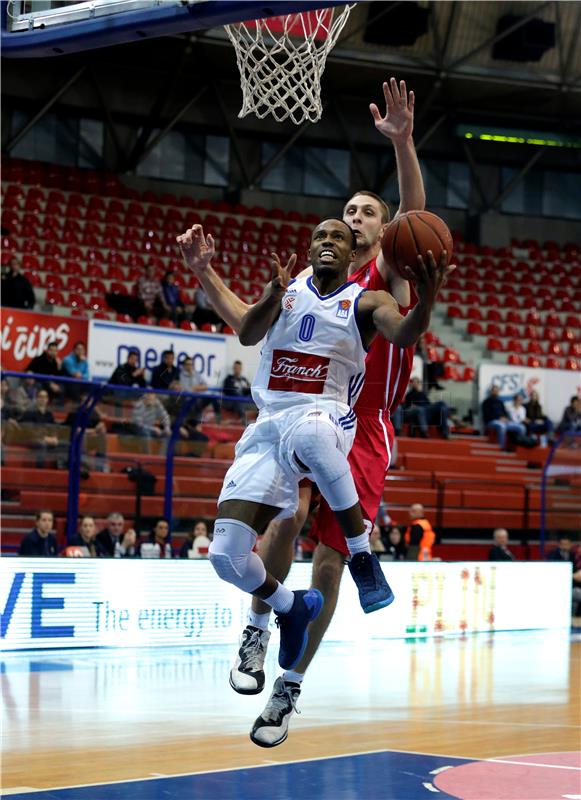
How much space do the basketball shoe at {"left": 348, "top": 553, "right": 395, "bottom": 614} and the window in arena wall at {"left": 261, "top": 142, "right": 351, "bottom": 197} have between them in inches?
903

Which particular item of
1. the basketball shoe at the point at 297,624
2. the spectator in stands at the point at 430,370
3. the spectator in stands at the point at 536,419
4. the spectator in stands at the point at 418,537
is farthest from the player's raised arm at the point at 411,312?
the spectator in stands at the point at 536,419

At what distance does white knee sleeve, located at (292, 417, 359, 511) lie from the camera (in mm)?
5816

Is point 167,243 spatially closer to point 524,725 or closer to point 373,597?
point 524,725

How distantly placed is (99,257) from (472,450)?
7574 millimetres

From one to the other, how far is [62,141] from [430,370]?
10557 mm

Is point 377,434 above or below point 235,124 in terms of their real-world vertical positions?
below

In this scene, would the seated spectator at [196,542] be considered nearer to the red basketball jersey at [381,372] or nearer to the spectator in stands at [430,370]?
the spectator in stands at [430,370]

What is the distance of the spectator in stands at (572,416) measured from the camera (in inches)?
Result: 834

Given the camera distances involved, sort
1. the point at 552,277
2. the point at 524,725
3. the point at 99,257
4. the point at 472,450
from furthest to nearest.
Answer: the point at 552,277 → the point at 99,257 → the point at 472,450 → the point at 524,725

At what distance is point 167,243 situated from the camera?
24547 mm

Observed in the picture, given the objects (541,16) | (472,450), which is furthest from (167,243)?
(541,16)

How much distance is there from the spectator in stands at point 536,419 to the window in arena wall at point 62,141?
34.5 ft

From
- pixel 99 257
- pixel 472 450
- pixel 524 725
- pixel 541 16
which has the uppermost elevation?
pixel 541 16

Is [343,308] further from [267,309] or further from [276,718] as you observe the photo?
[276,718]
